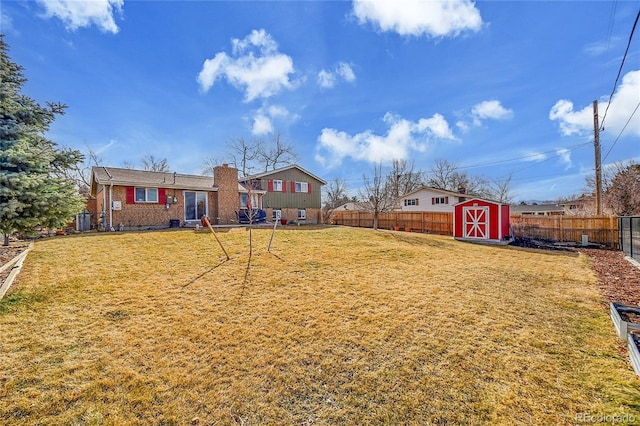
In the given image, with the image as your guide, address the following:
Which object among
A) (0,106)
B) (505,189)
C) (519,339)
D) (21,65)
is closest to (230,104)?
(21,65)

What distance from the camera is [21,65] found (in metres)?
6.26

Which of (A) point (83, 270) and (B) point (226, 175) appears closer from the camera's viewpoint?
(A) point (83, 270)

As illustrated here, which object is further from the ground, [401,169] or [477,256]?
[401,169]

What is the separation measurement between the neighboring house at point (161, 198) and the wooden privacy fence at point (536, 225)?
1287 centimetres

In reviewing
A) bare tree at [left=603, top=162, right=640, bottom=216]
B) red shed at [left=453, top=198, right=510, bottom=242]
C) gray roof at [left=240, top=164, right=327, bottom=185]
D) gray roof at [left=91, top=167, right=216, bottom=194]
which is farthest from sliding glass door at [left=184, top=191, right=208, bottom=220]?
bare tree at [left=603, top=162, right=640, bottom=216]

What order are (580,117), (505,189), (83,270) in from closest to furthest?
(83,270)
(580,117)
(505,189)

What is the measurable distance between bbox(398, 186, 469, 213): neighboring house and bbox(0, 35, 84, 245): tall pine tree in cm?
2523

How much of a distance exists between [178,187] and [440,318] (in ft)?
51.0

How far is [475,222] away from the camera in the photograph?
56.0 ft

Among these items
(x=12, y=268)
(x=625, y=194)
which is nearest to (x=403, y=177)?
(x=625, y=194)

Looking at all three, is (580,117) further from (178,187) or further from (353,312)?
(178,187)

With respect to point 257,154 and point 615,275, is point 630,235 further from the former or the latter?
point 257,154

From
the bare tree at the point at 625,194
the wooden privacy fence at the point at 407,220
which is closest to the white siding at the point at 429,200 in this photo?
the wooden privacy fence at the point at 407,220

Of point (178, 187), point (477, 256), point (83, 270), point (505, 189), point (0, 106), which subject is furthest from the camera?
point (505, 189)
